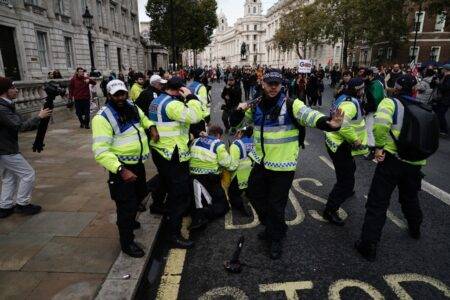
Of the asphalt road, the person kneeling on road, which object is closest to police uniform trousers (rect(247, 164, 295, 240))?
the asphalt road

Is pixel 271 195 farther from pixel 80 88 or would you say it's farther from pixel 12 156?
pixel 80 88

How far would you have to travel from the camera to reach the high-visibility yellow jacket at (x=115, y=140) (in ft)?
10.5

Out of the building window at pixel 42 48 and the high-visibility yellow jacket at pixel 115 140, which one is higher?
the building window at pixel 42 48

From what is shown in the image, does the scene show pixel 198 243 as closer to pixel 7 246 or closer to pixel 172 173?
pixel 172 173

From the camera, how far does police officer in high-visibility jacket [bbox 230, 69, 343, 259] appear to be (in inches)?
134

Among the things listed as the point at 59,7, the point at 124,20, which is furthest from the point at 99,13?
the point at 124,20

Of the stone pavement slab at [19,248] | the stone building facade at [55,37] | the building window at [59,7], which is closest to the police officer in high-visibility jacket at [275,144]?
the stone pavement slab at [19,248]

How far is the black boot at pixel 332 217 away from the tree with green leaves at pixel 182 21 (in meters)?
38.9

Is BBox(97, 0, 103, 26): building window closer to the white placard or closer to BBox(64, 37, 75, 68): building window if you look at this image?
BBox(64, 37, 75, 68): building window

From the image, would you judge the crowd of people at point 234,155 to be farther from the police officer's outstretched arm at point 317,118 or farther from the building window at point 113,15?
the building window at point 113,15

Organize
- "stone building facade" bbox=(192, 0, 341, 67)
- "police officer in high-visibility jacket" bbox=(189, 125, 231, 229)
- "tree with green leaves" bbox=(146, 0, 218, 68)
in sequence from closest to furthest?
"police officer in high-visibility jacket" bbox=(189, 125, 231, 229), "tree with green leaves" bbox=(146, 0, 218, 68), "stone building facade" bbox=(192, 0, 341, 67)

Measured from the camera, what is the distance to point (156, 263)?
3.60 meters

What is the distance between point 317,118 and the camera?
314 cm

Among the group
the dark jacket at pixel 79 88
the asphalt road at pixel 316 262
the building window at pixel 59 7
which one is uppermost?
the building window at pixel 59 7
